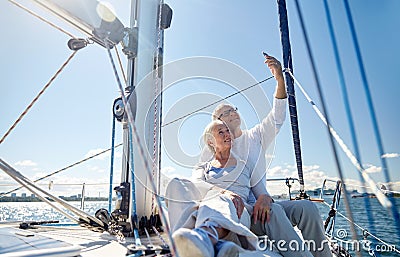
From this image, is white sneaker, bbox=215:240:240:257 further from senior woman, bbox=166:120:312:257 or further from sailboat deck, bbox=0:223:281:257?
sailboat deck, bbox=0:223:281:257

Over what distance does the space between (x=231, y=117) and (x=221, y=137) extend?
14cm

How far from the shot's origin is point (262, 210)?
96 centimetres

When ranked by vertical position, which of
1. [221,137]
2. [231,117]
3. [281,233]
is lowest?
[281,233]

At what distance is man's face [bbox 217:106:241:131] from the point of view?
126 cm

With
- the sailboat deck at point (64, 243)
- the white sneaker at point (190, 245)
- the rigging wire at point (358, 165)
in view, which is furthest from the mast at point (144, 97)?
the rigging wire at point (358, 165)

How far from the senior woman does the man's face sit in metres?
0.07

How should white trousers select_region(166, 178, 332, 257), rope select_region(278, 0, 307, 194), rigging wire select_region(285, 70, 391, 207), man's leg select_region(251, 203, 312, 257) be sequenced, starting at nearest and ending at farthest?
1. rigging wire select_region(285, 70, 391, 207)
2. white trousers select_region(166, 178, 332, 257)
3. man's leg select_region(251, 203, 312, 257)
4. rope select_region(278, 0, 307, 194)

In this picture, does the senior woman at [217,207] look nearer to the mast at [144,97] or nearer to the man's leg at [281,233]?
the man's leg at [281,233]

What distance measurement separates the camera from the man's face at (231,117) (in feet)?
4.15

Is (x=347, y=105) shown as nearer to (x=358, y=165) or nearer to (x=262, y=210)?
(x=358, y=165)

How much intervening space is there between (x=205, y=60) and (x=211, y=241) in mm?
972

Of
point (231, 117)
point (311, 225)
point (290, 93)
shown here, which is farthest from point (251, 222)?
point (290, 93)

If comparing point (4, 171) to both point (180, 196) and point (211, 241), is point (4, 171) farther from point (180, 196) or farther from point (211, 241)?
point (211, 241)

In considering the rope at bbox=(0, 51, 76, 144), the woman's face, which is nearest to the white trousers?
the woman's face
